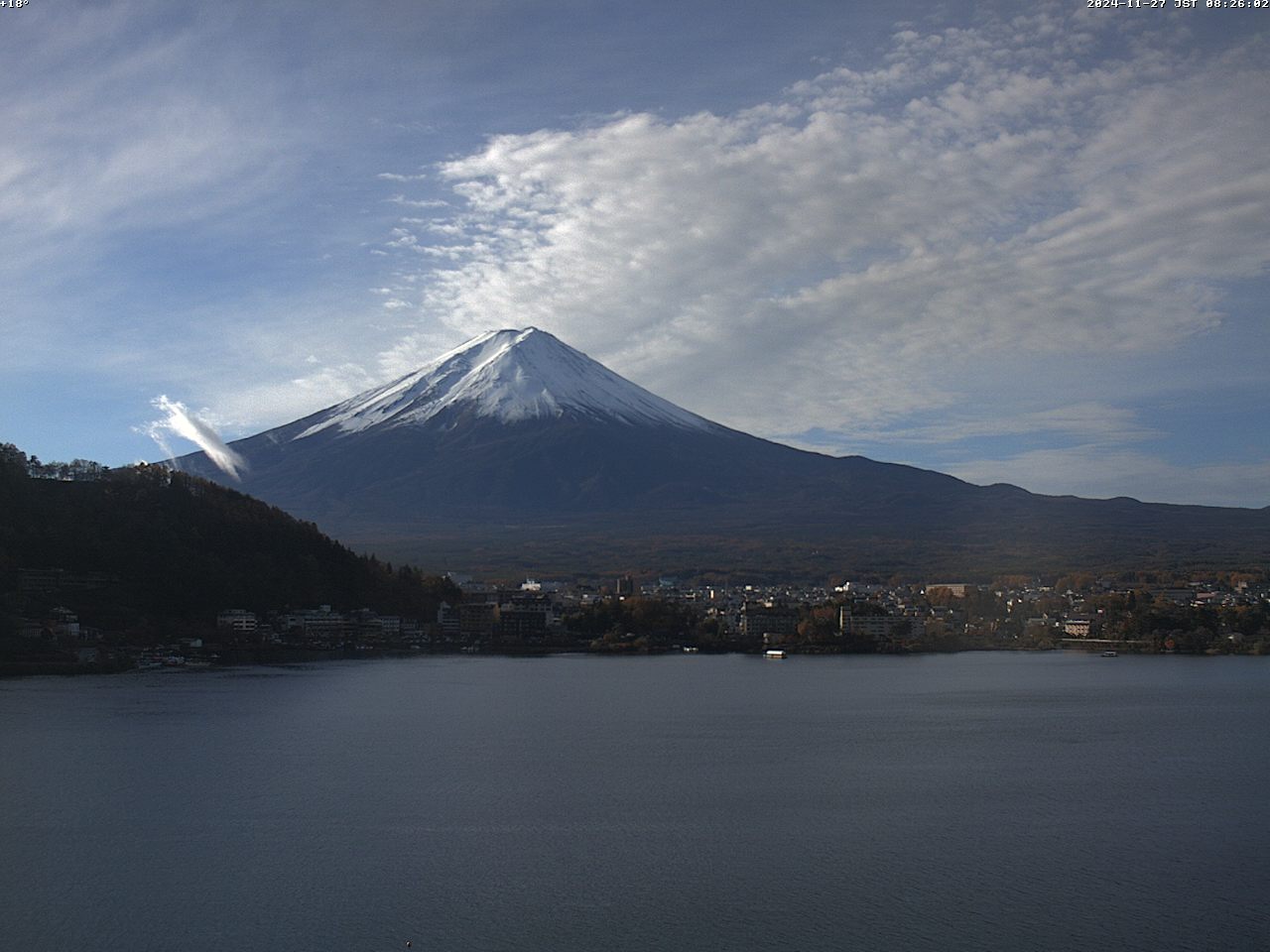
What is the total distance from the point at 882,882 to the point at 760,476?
44.7 meters

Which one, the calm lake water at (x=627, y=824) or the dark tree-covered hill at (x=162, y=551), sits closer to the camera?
the calm lake water at (x=627, y=824)

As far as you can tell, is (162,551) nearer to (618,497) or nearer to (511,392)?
(618,497)

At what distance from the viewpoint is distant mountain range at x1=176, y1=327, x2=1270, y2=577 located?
123ft

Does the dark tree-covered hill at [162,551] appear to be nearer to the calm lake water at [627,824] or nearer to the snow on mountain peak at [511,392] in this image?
the calm lake water at [627,824]

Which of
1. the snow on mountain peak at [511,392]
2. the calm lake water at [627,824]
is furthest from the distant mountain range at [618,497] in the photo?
the calm lake water at [627,824]

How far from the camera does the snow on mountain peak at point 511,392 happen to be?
2104 inches

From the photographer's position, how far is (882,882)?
6027 millimetres

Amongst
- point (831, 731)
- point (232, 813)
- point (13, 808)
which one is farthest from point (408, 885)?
point (831, 731)

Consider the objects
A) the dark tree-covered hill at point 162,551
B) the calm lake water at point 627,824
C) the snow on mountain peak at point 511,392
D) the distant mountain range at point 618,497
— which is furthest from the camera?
the snow on mountain peak at point 511,392

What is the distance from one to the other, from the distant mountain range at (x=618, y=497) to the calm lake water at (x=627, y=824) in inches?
897

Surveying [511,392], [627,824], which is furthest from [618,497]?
[627,824]

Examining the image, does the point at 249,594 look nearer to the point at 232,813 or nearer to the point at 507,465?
the point at 232,813

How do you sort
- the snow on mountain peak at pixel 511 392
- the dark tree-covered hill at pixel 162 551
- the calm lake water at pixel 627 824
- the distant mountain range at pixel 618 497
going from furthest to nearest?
the snow on mountain peak at pixel 511 392 < the distant mountain range at pixel 618 497 < the dark tree-covered hill at pixel 162 551 < the calm lake water at pixel 627 824

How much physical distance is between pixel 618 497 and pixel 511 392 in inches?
370
